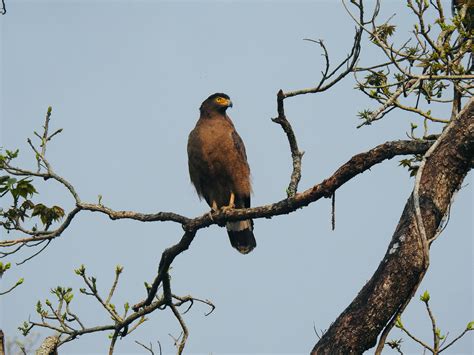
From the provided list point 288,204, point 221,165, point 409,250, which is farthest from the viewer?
point 221,165

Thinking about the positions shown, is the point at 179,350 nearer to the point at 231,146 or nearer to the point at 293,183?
the point at 293,183

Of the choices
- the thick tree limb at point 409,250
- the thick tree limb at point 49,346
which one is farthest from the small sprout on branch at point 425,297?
the thick tree limb at point 49,346

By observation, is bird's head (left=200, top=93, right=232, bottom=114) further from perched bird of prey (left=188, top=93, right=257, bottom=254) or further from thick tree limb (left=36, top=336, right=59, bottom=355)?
thick tree limb (left=36, top=336, right=59, bottom=355)

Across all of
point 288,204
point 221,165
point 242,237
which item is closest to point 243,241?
point 242,237

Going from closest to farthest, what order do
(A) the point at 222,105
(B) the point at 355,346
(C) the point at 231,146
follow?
(B) the point at 355,346 → (C) the point at 231,146 → (A) the point at 222,105

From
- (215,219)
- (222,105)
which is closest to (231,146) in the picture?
(222,105)

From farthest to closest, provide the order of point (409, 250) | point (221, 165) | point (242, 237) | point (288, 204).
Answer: point (242, 237) → point (221, 165) → point (288, 204) → point (409, 250)

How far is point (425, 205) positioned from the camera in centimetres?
321

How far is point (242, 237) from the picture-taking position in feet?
22.1

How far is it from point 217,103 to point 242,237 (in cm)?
146

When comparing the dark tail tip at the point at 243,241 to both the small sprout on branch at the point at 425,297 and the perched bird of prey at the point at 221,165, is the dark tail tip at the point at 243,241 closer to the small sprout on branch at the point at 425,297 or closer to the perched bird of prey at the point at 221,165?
the perched bird of prey at the point at 221,165

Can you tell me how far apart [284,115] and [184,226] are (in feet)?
4.00

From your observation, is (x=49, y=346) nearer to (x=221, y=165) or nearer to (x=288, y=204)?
(x=288, y=204)

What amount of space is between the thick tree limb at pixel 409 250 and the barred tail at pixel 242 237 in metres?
3.50
